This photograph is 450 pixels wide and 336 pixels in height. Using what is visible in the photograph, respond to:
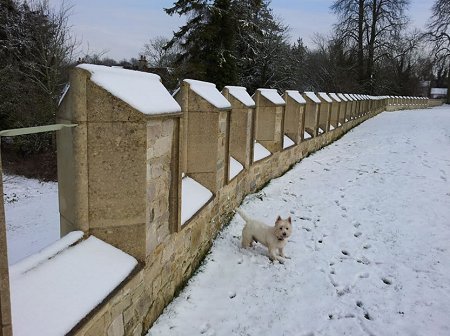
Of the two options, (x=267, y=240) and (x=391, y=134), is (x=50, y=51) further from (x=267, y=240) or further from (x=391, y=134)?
(x=267, y=240)

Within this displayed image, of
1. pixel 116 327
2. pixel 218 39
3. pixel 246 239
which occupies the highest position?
pixel 218 39

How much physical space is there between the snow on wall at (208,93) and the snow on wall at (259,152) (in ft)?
7.90

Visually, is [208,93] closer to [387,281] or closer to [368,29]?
[387,281]

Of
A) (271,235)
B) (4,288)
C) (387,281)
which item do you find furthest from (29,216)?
(4,288)

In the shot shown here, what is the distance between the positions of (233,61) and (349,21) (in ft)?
61.3

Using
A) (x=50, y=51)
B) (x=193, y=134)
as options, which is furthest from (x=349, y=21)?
(x=193, y=134)

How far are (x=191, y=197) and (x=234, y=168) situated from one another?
6.33 feet

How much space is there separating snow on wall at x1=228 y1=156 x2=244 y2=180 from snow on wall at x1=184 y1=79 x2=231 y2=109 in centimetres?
117

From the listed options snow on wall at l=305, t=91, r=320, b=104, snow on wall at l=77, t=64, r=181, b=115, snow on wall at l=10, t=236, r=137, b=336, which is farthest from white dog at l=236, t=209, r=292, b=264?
snow on wall at l=305, t=91, r=320, b=104

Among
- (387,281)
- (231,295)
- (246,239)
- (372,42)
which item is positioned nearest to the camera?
(231,295)

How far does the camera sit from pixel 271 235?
530 centimetres

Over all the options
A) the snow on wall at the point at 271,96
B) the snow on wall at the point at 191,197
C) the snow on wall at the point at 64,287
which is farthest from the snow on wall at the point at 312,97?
the snow on wall at the point at 64,287

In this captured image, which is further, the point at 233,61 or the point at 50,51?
the point at 233,61

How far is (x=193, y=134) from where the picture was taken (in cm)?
561
